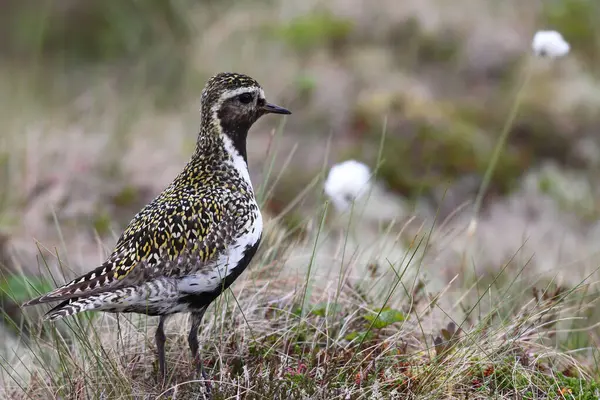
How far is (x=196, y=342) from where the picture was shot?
459 cm

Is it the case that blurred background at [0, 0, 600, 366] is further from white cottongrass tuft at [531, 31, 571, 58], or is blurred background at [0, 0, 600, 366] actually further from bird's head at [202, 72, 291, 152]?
bird's head at [202, 72, 291, 152]

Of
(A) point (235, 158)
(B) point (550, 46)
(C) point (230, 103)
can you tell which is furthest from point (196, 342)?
(B) point (550, 46)

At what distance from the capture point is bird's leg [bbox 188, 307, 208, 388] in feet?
14.8

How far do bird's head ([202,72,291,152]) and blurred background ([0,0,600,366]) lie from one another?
2.73 metres

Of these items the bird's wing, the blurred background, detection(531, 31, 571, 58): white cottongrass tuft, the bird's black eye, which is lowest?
the blurred background

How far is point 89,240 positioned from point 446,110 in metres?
4.27

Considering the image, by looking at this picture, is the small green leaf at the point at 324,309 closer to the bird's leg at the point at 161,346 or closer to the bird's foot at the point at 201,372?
the bird's foot at the point at 201,372

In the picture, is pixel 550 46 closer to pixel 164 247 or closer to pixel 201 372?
pixel 164 247

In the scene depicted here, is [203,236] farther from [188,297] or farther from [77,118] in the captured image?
[77,118]

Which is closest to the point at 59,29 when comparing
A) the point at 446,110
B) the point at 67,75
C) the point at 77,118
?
the point at 67,75

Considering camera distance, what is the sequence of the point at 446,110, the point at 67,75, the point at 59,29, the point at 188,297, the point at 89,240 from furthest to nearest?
the point at 59,29 → the point at 67,75 → the point at 446,110 → the point at 89,240 → the point at 188,297

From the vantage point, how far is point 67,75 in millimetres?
15086

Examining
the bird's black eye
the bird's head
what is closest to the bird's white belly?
the bird's head

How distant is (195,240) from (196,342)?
0.54 m
